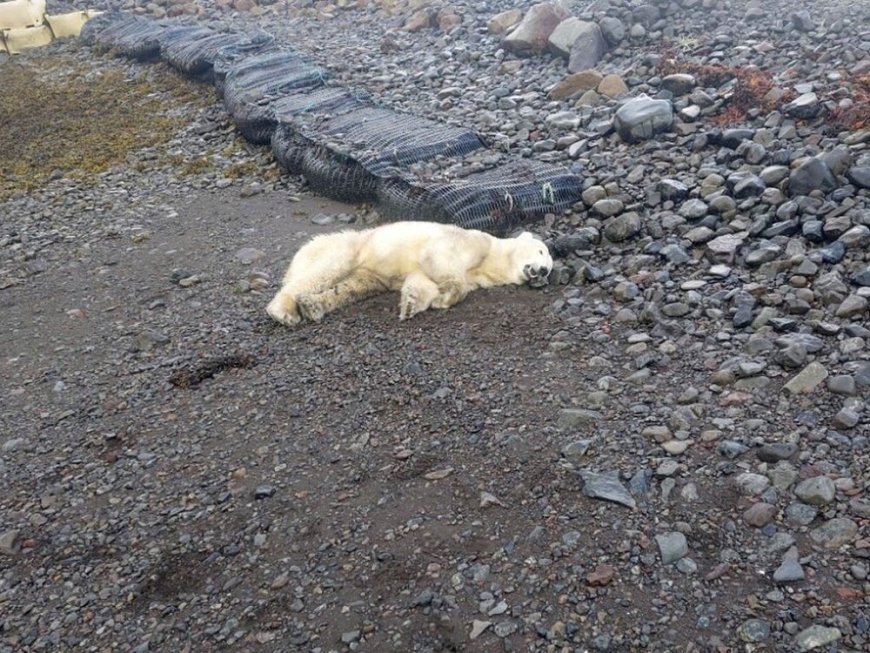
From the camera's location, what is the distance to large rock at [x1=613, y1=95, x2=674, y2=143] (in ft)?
27.3

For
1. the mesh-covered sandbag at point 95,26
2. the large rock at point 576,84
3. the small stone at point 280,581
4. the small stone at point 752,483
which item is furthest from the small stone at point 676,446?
the mesh-covered sandbag at point 95,26

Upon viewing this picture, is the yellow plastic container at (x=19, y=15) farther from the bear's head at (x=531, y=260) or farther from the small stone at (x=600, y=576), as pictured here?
the small stone at (x=600, y=576)

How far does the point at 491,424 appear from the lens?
4930 millimetres

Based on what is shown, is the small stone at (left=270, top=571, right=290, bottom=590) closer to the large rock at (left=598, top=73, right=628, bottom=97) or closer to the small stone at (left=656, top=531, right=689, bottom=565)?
the small stone at (left=656, top=531, right=689, bottom=565)

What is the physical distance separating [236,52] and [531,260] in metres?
8.88

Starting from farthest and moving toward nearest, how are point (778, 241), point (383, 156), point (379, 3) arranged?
point (379, 3) → point (383, 156) → point (778, 241)

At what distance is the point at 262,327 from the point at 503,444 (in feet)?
8.84

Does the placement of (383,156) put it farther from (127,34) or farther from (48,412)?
(127,34)

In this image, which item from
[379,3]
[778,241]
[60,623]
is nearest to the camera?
[60,623]

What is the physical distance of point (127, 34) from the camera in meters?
16.3

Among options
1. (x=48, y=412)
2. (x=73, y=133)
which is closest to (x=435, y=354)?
(x=48, y=412)

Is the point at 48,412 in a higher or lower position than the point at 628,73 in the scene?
lower

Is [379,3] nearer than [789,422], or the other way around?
[789,422]

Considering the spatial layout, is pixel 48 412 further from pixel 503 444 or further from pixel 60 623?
pixel 503 444
